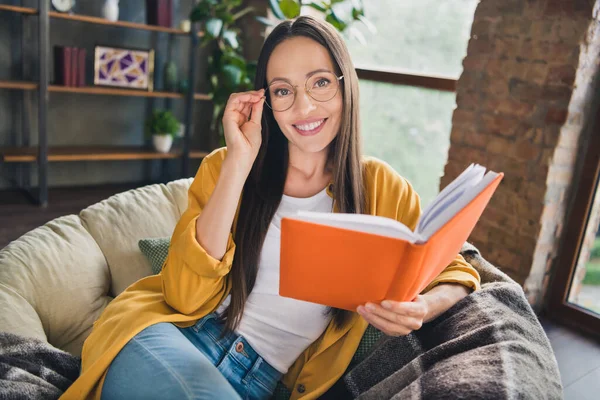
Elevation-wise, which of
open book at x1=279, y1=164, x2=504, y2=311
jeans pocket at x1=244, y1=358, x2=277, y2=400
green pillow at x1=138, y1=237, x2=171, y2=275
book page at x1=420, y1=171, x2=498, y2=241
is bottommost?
jeans pocket at x1=244, y1=358, x2=277, y2=400

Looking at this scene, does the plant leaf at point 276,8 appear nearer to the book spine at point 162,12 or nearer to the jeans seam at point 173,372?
the book spine at point 162,12

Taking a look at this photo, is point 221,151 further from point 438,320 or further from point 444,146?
point 444,146

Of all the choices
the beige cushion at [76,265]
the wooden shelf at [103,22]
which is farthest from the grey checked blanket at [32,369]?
the wooden shelf at [103,22]

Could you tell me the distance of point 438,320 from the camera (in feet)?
3.73

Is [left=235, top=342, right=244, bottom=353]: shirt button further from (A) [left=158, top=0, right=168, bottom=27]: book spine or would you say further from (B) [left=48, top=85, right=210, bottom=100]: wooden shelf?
(A) [left=158, top=0, right=168, bottom=27]: book spine

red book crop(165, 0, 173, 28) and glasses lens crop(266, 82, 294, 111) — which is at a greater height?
red book crop(165, 0, 173, 28)

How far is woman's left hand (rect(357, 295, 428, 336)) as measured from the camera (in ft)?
2.98

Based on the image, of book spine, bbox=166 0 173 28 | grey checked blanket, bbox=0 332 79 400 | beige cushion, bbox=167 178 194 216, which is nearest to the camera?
grey checked blanket, bbox=0 332 79 400

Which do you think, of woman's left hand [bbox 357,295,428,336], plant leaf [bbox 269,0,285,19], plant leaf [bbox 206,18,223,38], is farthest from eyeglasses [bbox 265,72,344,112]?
plant leaf [bbox 206,18,223,38]

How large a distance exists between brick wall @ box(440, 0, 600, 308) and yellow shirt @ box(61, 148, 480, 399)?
1328 millimetres

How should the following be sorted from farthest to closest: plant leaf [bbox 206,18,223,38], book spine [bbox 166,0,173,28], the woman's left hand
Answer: book spine [bbox 166,0,173,28], plant leaf [bbox 206,18,223,38], the woman's left hand

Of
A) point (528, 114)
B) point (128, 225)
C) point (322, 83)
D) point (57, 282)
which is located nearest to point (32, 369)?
point (57, 282)

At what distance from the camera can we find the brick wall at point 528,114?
7.41ft

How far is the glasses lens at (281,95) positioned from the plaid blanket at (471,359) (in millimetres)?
609
